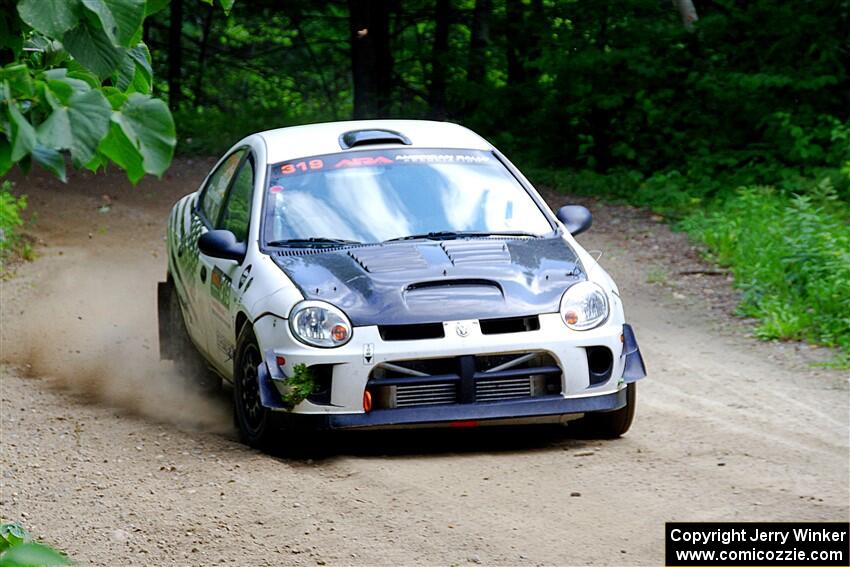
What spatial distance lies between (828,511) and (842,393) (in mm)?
2836

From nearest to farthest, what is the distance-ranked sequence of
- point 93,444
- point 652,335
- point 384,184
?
point 93,444, point 384,184, point 652,335

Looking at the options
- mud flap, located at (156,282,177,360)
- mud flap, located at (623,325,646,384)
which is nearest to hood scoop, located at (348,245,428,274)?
mud flap, located at (623,325,646,384)

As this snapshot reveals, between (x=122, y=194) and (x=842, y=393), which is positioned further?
(x=122, y=194)

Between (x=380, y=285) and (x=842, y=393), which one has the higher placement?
(x=380, y=285)

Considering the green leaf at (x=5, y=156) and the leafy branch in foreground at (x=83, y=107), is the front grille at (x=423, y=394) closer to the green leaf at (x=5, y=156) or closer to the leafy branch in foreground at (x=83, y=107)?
the leafy branch in foreground at (x=83, y=107)

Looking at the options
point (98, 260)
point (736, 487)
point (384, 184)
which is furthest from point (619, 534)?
point (98, 260)

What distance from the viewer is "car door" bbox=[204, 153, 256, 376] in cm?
724

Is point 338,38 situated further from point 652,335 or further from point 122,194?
point 652,335

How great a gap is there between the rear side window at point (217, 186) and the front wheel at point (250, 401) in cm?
152

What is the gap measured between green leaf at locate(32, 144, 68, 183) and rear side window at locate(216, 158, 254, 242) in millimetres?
5012

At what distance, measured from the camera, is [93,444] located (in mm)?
7035

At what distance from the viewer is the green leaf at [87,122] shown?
2133mm

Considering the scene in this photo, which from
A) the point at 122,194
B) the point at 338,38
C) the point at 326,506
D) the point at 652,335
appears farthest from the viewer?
the point at 338,38

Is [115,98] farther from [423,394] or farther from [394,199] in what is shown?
[394,199]
